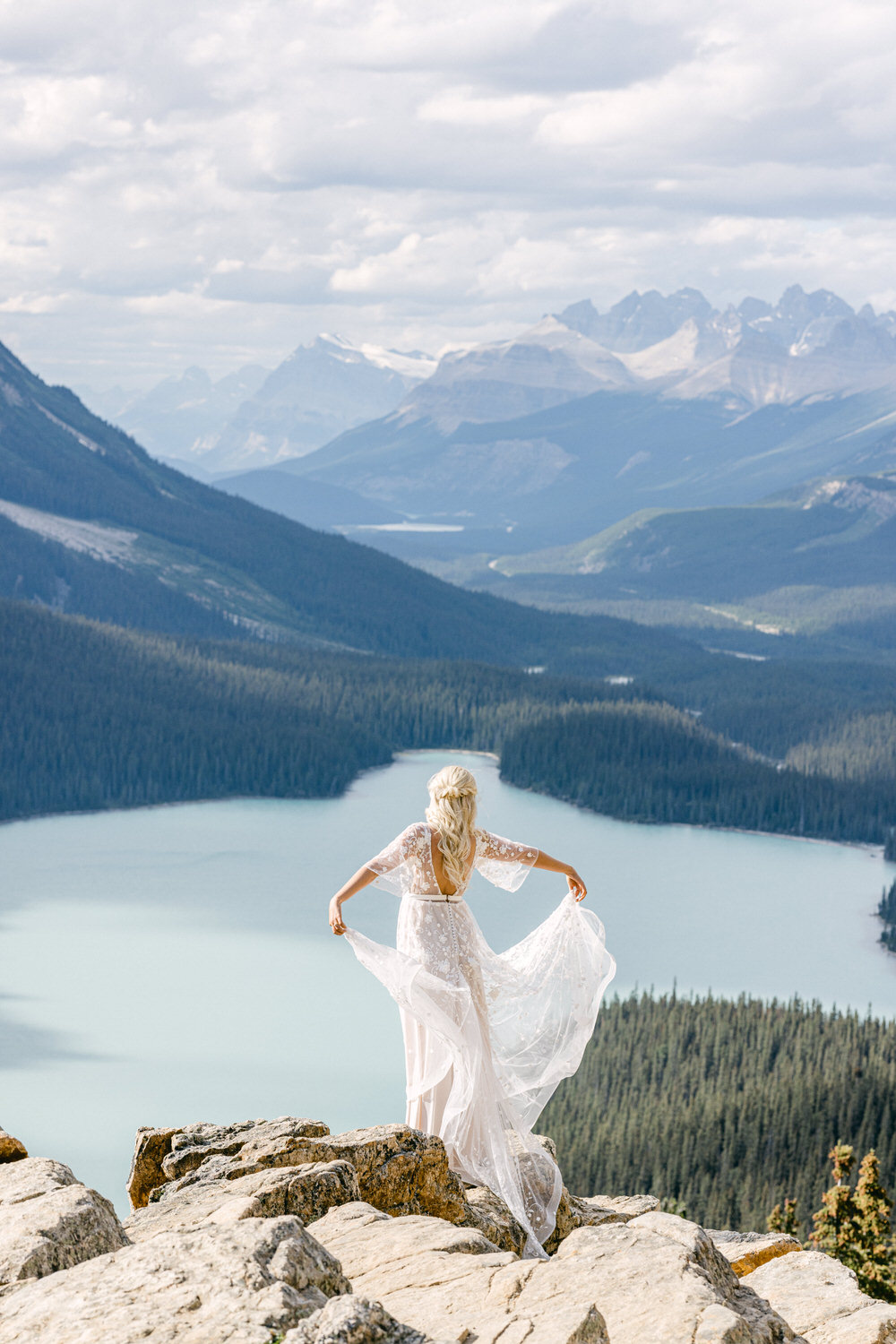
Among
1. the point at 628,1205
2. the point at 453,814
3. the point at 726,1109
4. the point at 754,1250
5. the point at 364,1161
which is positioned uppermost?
the point at 453,814

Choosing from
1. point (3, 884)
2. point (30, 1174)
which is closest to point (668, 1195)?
point (30, 1174)

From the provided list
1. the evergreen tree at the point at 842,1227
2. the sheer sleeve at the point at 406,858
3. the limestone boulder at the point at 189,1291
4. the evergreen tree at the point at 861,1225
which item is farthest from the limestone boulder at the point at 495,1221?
the evergreen tree at the point at 842,1227

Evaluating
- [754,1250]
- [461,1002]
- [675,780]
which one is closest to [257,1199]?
[461,1002]

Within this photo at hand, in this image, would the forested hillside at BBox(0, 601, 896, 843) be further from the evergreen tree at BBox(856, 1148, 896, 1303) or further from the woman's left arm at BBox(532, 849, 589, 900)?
the woman's left arm at BBox(532, 849, 589, 900)

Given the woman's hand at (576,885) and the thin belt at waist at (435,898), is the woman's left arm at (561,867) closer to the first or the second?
the woman's hand at (576,885)

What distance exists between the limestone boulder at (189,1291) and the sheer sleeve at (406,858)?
15.6ft

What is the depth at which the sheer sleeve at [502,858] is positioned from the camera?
17.4m

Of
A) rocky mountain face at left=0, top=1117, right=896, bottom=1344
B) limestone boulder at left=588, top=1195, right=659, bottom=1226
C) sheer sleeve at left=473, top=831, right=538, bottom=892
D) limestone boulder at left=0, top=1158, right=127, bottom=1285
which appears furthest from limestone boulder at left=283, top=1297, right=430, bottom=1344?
limestone boulder at left=588, top=1195, right=659, bottom=1226

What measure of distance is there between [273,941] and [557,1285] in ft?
228

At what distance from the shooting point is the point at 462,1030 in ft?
57.9

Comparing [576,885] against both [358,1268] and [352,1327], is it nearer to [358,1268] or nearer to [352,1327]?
[358,1268]

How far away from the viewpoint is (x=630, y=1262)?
45.2 ft

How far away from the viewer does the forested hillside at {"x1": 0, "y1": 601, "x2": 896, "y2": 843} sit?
124250mm

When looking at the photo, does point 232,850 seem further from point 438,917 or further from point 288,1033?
point 438,917
